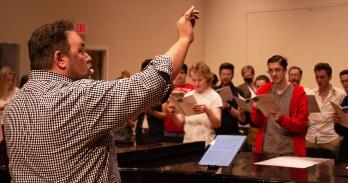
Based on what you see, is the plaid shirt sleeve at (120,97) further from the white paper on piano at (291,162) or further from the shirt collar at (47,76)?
the white paper on piano at (291,162)

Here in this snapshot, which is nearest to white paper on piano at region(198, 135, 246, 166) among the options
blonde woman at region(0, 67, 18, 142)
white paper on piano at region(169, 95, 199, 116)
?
white paper on piano at region(169, 95, 199, 116)

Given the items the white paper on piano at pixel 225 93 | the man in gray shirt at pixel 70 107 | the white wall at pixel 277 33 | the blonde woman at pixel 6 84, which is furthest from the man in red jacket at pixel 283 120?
the white wall at pixel 277 33

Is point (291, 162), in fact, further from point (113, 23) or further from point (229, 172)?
point (113, 23)

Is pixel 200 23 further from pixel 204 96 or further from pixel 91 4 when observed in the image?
pixel 204 96

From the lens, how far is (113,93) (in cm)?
152

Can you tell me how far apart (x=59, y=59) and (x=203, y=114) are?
321 centimetres

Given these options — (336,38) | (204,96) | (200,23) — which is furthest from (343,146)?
(200,23)

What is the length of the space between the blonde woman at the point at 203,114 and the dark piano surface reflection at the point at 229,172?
1.05 m

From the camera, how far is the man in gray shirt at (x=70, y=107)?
153 cm

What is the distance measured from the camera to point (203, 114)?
4770 millimetres

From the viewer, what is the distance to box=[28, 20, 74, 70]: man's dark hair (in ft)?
5.35

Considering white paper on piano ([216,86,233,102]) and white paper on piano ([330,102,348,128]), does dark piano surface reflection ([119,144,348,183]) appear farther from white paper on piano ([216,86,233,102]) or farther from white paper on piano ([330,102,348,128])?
white paper on piano ([216,86,233,102])

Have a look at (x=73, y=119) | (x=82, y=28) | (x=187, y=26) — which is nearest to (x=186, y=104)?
(x=187, y=26)

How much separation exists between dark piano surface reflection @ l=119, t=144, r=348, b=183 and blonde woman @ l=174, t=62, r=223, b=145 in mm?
1051
